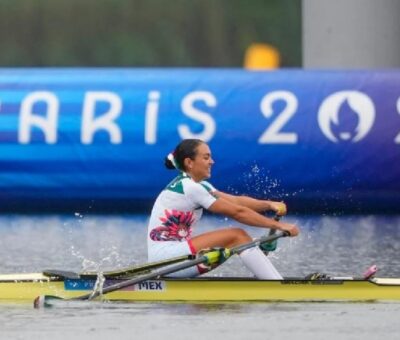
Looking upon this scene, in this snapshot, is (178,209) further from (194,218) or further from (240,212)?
(240,212)

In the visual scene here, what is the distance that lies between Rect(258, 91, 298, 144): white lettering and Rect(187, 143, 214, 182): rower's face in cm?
751

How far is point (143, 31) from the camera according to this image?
3791 centimetres

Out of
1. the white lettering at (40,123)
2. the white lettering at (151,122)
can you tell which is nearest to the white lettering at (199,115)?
the white lettering at (151,122)

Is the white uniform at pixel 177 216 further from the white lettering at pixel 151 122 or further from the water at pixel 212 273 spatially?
the white lettering at pixel 151 122

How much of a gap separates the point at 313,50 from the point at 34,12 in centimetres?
994

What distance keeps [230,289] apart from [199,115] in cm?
848

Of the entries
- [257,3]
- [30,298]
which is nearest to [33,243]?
[30,298]

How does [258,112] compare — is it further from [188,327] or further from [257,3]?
[257,3]

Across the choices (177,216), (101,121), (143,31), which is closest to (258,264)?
(177,216)

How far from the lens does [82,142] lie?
23.7 metres

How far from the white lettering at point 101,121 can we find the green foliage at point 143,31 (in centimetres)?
1326

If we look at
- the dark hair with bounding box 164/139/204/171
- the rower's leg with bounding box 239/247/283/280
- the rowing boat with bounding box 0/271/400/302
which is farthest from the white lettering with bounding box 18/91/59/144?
the rower's leg with bounding box 239/247/283/280

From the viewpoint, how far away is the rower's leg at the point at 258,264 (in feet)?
51.2

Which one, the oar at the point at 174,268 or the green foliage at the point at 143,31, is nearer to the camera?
the oar at the point at 174,268
